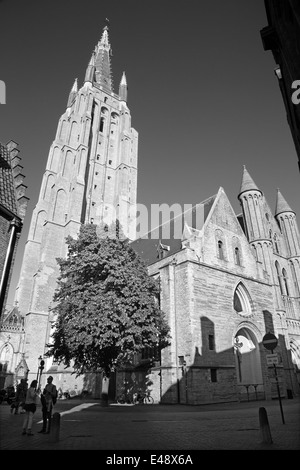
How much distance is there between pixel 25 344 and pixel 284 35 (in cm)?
3116

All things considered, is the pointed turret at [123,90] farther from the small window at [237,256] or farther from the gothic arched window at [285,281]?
the gothic arched window at [285,281]

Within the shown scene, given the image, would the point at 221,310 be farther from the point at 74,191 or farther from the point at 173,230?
the point at 74,191

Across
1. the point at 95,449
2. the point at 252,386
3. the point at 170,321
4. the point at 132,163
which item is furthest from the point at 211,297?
the point at 132,163

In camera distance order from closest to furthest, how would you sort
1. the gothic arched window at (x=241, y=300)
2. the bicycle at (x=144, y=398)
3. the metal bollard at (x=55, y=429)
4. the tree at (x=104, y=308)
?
the metal bollard at (x=55, y=429), the tree at (x=104, y=308), the bicycle at (x=144, y=398), the gothic arched window at (x=241, y=300)

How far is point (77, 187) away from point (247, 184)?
21.1m

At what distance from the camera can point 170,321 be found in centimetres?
2145

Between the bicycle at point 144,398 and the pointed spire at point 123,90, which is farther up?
the pointed spire at point 123,90

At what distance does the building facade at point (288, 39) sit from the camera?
33.3 ft

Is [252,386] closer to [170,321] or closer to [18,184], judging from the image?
[170,321]

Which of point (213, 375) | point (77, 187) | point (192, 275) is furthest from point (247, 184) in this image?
point (213, 375)

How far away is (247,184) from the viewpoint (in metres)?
34.5

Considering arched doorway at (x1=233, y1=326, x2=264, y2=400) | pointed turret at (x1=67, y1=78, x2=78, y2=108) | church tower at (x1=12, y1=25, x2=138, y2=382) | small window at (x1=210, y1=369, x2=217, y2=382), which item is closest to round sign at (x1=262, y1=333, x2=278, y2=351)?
small window at (x1=210, y1=369, x2=217, y2=382)

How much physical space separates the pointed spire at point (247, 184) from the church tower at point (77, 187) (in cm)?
1696

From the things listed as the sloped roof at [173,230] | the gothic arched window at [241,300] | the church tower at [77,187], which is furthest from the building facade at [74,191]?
the gothic arched window at [241,300]
